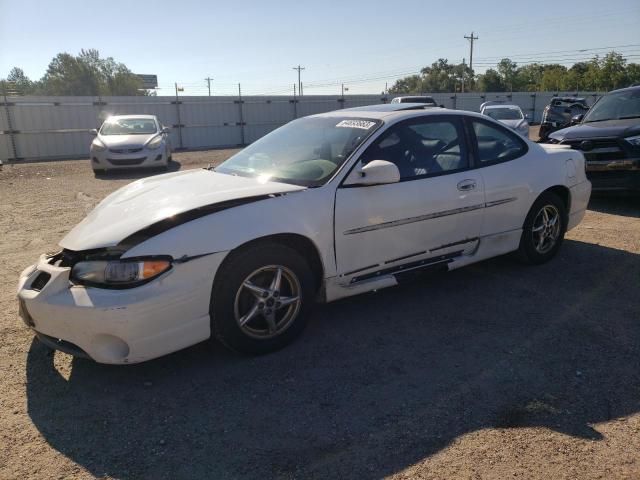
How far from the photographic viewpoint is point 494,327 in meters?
3.85

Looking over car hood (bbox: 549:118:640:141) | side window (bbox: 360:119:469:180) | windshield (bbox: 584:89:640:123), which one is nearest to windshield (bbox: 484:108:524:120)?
windshield (bbox: 584:89:640:123)

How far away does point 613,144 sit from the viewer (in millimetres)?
7688

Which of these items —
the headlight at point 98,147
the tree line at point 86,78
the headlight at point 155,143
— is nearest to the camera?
the headlight at point 98,147

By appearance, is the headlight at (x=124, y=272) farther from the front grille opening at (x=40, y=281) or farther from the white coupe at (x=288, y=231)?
the front grille opening at (x=40, y=281)

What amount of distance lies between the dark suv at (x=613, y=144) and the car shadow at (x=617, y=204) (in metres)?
0.27

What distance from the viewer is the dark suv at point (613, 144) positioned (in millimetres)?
7484

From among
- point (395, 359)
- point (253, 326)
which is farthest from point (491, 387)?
point (253, 326)

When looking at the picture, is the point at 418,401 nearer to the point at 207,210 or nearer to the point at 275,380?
the point at 275,380

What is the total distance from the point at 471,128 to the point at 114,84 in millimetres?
103188

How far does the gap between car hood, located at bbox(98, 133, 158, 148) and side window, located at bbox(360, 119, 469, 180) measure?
10272mm

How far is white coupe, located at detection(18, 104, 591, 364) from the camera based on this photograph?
9.61 feet

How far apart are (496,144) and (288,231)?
7.92ft

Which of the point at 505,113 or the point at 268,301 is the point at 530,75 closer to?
the point at 505,113

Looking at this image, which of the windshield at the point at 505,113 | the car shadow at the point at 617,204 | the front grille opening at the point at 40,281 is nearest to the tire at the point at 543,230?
the car shadow at the point at 617,204
